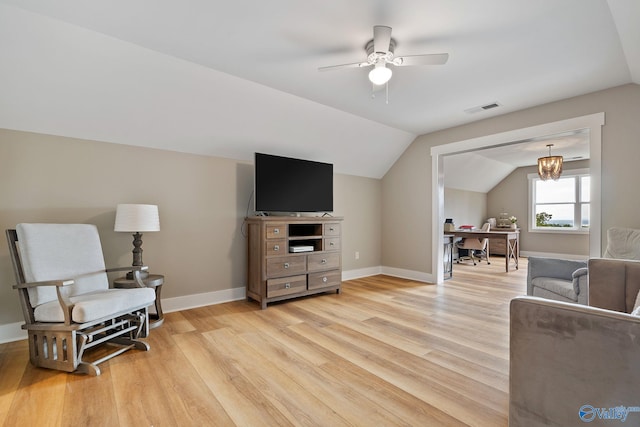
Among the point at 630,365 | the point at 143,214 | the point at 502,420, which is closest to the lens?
the point at 630,365

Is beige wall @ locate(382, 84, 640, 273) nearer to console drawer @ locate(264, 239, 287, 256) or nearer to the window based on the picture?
console drawer @ locate(264, 239, 287, 256)

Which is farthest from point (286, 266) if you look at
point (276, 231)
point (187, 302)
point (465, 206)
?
point (465, 206)

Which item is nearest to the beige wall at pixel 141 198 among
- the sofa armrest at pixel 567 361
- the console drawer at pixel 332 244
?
the console drawer at pixel 332 244

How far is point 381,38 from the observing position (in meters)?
2.05

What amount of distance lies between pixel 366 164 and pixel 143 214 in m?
3.40

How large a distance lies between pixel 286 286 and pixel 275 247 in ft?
1.64

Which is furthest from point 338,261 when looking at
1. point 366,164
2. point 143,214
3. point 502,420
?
point 502,420

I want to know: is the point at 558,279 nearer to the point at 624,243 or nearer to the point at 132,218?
the point at 624,243

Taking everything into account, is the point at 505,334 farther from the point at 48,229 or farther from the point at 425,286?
the point at 48,229

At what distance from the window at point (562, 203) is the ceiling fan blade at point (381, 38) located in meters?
7.48

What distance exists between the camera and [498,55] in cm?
245

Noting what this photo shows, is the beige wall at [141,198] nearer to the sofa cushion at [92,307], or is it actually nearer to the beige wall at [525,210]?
the sofa cushion at [92,307]

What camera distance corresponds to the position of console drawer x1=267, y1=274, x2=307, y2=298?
A: 3395mm

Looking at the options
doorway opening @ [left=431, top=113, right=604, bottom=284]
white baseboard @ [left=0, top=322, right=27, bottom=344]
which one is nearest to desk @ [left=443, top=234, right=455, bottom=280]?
doorway opening @ [left=431, top=113, right=604, bottom=284]
